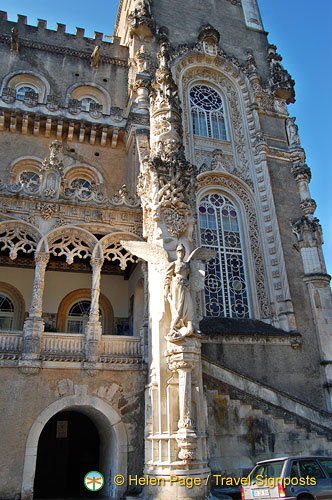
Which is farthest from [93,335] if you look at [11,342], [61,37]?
[61,37]

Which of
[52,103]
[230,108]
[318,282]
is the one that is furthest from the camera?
[230,108]

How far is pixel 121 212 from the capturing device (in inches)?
552

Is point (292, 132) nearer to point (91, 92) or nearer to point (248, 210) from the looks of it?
point (248, 210)

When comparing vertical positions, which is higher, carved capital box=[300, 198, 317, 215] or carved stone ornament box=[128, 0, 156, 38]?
carved stone ornament box=[128, 0, 156, 38]

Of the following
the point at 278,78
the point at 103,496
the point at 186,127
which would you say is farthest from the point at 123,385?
the point at 278,78

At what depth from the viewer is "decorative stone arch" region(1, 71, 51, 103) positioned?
68.3 feet

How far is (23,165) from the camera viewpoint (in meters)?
18.2

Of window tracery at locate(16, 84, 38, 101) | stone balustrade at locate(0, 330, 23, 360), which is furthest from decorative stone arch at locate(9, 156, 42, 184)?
stone balustrade at locate(0, 330, 23, 360)

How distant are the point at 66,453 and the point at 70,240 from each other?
795 centimetres

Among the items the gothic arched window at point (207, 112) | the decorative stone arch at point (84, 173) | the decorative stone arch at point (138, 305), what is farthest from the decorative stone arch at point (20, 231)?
the gothic arched window at point (207, 112)

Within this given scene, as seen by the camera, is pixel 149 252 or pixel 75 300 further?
pixel 75 300

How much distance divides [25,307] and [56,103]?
9901 millimetres

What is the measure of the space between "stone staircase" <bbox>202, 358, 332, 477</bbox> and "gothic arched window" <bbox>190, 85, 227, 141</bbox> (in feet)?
41.6

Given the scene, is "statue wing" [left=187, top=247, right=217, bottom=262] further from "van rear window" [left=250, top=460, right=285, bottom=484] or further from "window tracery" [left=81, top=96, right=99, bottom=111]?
"window tracery" [left=81, top=96, right=99, bottom=111]
